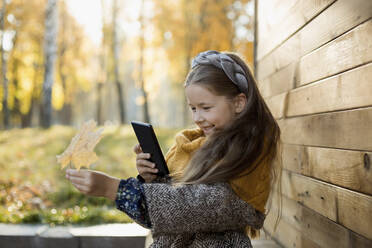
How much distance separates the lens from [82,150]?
1.66 meters

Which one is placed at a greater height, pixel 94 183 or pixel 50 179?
pixel 94 183

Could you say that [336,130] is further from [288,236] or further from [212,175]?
[288,236]

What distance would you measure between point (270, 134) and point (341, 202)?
16.0 inches

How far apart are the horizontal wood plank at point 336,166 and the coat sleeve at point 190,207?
41cm

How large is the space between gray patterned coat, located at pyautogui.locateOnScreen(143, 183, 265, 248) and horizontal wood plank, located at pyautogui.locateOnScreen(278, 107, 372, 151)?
0.45 m

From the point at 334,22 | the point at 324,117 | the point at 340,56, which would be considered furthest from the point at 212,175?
the point at 334,22

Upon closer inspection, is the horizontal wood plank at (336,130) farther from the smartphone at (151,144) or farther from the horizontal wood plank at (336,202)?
the smartphone at (151,144)

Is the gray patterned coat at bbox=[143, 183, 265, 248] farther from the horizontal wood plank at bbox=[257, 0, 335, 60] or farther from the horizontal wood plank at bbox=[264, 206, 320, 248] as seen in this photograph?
the horizontal wood plank at bbox=[257, 0, 335, 60]

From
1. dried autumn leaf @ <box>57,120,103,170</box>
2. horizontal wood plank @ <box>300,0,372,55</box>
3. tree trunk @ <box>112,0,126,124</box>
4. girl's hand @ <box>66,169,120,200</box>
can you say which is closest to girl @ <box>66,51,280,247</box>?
girl's hand @ <box>66,169,120,200</box>

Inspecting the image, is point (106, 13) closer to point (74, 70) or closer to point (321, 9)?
A: point (74, 70)

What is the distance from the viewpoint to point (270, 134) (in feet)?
5.71

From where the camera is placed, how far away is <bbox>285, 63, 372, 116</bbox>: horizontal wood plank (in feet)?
4.33

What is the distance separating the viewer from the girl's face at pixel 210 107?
5.69 feet

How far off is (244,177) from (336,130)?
42 centimetres
